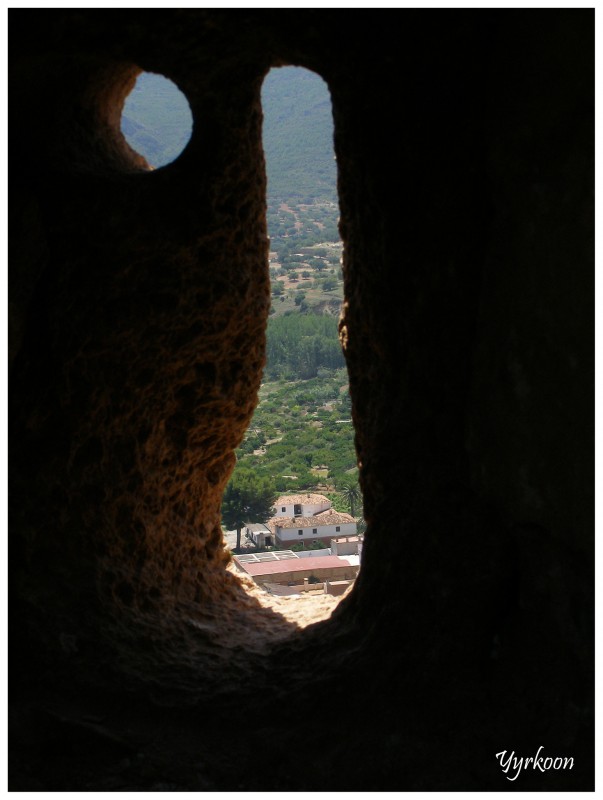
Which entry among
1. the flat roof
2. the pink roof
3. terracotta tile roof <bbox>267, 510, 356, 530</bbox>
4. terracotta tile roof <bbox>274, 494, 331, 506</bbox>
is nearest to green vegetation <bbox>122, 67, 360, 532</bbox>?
terracotta tile roof <bbox>274, 494, 331, 506</bbox>

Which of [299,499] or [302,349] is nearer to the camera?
[299,499]

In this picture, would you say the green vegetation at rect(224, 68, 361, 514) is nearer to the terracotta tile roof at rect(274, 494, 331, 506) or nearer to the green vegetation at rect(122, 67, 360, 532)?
the green vegetation at rect(122, 67, 360, 532)

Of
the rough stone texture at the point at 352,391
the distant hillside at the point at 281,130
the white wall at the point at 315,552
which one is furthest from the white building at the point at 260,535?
the distant hillside at the point at 281,130

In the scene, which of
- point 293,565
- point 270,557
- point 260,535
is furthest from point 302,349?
point 293,565

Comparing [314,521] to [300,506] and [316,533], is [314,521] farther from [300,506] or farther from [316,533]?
[300,506]

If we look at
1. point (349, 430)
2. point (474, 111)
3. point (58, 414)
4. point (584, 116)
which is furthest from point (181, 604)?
point (349, 430)

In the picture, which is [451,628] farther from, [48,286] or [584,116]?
[48,286]
